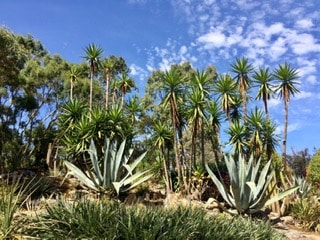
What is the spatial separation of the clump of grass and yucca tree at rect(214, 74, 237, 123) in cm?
1194

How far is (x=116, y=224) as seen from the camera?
6.02 meters

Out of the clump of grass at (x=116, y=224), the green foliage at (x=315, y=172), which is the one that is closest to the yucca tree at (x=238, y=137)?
the green foliage at (x=315, y=172)

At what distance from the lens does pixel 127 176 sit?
47.5 feet

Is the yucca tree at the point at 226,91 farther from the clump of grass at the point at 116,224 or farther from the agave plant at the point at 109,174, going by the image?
the clump of grass at the point at 116,224

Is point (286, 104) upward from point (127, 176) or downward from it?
upward

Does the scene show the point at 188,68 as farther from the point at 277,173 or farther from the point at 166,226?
the point at 166,226

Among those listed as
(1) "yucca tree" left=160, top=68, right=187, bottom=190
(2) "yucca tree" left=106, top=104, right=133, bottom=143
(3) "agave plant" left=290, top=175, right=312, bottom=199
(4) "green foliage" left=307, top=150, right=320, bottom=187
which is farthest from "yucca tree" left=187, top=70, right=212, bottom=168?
(4) "green foliage" left=307, top=150, right=320, bottom=187

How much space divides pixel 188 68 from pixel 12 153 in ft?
59.2

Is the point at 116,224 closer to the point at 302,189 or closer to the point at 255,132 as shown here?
the point at 255,132

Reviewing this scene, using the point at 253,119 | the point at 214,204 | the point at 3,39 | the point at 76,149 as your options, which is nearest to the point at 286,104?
the point at 253,119

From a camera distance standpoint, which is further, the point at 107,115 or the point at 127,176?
the point at 107,115

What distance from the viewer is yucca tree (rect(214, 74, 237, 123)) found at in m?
18.5

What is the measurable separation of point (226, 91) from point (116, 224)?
13.4 metres

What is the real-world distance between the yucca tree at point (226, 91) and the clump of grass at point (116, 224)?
11.9 metres
